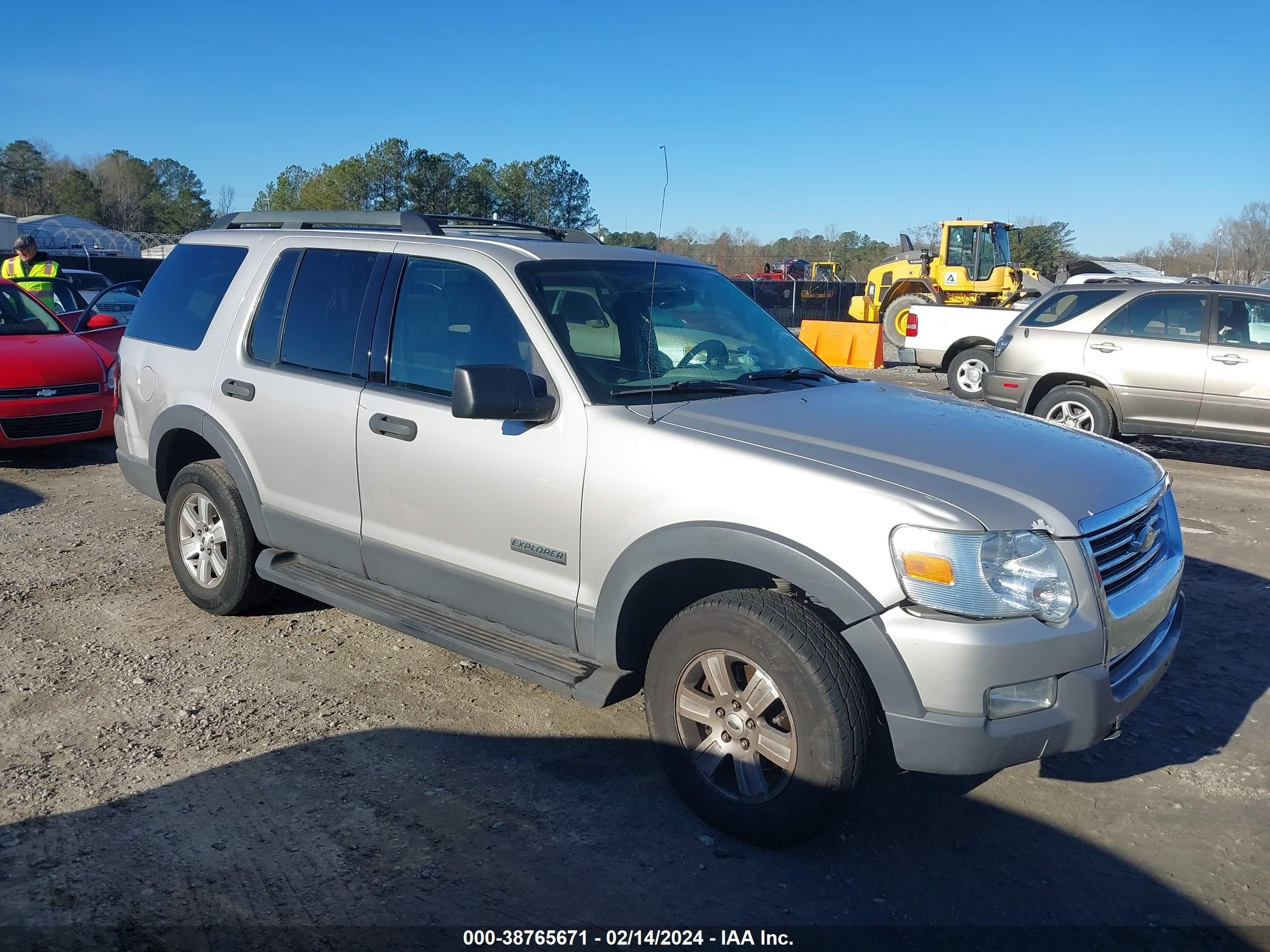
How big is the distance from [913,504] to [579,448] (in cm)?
121

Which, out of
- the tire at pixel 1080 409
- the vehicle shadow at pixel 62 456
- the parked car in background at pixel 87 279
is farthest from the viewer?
the parked car in background at pixel 87 279

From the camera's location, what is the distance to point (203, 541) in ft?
17.4

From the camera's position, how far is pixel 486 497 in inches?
152

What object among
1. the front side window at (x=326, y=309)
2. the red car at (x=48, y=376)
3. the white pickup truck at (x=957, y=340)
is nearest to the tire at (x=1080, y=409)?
the white pickup truck at (x=957, y=340)

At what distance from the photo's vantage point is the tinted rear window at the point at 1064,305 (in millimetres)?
10414

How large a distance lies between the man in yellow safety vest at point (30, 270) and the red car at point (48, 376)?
2.69m

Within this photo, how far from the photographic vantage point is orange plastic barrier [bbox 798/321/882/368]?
19.5 m

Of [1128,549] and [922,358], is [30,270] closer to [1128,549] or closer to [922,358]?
[922,358]

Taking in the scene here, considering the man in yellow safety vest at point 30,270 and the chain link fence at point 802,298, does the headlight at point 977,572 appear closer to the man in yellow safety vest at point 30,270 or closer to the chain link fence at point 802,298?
the man in yellow safety vest at point 30,270

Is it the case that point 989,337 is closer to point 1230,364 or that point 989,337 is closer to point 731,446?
point 1230,364

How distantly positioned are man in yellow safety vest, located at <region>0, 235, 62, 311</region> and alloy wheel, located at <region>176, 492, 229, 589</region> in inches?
331

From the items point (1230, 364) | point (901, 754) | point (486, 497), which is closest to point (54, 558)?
point (486, 497)

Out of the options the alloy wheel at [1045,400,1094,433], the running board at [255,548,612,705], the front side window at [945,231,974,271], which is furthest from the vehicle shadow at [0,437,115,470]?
the front side window at [945,231,974,271]

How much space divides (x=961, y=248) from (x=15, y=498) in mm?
20245
